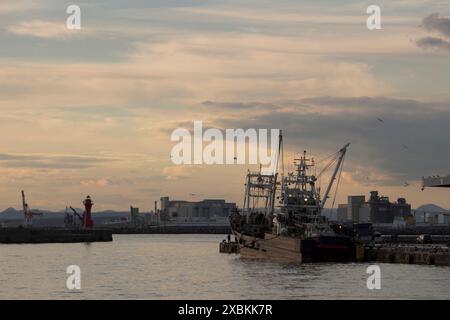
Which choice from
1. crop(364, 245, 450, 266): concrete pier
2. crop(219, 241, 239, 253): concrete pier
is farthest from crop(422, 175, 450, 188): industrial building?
crop(219, 241, 239, 253): concrete pier

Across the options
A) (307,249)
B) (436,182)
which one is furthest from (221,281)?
(436,182)

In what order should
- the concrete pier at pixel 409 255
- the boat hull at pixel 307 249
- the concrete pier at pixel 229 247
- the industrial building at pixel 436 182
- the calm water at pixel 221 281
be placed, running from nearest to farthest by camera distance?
the calm water at pixel 221 281, the boat hull at pixel 307 249, the concrete pier at pixel 409 255, the industrial building at pixel 436 182, the concrete pier at pixel 229 247

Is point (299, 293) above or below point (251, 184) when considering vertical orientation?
below

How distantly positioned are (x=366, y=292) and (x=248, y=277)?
22.3 metres

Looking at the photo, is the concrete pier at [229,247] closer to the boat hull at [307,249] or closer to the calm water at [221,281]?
the boat hull at [307,249]

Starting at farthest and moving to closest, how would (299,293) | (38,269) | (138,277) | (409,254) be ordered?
(409,254) < (38,269) < (138,277) < (299,293)

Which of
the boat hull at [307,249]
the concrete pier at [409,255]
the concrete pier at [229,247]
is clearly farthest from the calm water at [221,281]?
the concrete pier at [229,247]

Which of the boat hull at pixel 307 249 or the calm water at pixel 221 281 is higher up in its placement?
the boat hull at pixel 307 249

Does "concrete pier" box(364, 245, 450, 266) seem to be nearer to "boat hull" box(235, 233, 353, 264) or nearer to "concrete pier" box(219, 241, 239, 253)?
"boat hull" box(235, 233, 353, 264)

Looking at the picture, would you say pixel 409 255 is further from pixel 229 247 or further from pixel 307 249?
pixel 229 247
